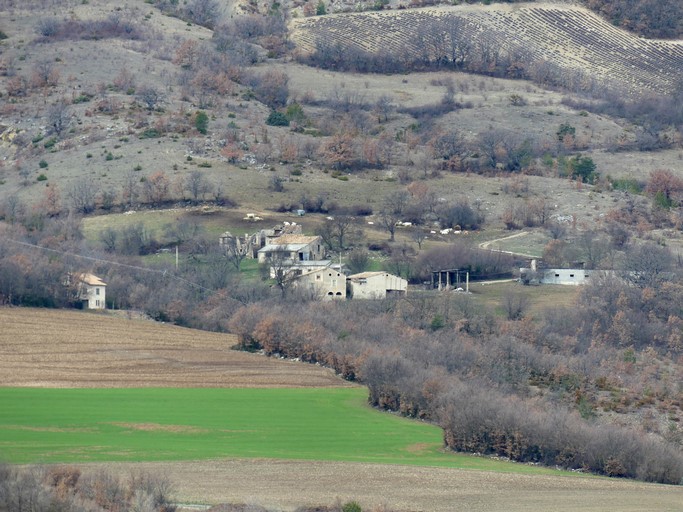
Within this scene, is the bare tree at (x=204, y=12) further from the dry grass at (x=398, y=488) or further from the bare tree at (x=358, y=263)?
the dry grass at (x=398, y=488)

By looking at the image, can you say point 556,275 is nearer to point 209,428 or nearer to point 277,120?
point 209,428

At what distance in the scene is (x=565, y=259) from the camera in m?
85.7

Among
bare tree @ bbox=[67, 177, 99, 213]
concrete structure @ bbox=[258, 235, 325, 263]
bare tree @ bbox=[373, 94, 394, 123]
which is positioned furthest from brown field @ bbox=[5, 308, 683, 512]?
bare tree @ bbox=[373, 94, 394, 123]

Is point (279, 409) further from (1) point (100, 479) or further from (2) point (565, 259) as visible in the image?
(2) point (565, 259)

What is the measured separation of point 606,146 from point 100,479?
320ft

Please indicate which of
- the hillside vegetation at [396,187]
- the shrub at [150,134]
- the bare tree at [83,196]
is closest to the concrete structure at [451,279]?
the hillside vegetation at [396,187]

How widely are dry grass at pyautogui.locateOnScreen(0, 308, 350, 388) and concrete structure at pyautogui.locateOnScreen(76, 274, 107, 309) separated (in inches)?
139

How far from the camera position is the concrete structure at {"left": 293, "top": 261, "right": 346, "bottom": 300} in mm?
75312

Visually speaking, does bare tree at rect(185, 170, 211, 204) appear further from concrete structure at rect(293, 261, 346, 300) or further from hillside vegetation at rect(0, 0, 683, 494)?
concrete structure at rect(293, 261, 346, 300)

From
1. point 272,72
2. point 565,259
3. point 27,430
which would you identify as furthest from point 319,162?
point 27,430

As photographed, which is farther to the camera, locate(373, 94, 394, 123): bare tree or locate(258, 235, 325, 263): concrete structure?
locate(373, 94, 394, 123): bare tree

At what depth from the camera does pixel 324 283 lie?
76.3 meters

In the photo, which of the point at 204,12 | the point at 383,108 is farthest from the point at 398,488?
the point at 204,12

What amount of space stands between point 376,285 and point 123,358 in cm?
1941
